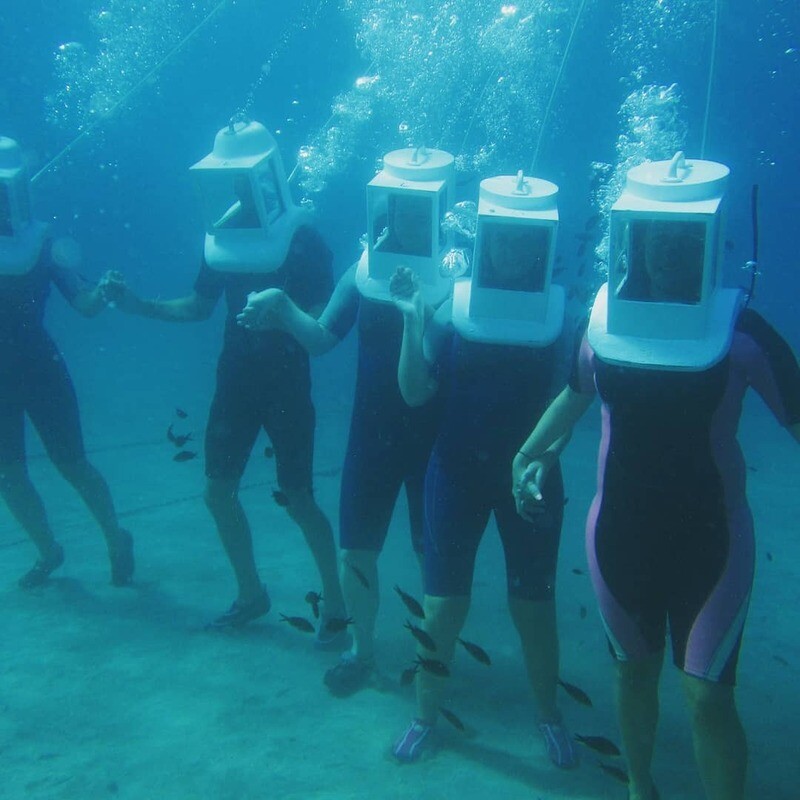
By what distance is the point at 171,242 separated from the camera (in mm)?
44250

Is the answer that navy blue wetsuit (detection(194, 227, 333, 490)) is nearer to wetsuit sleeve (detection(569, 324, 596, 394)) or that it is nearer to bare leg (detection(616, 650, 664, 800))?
wetsuit sleeve (detection(569, 324, 596, 394))

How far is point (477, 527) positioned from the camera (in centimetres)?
331

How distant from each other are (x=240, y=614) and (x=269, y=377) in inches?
66.3

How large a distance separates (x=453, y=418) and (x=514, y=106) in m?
21.1

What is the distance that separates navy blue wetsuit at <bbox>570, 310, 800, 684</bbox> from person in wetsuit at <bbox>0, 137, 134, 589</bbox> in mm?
3088

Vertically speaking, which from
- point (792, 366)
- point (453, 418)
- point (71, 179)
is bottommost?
point (71, 179)

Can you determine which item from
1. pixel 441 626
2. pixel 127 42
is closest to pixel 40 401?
pixel 441 626

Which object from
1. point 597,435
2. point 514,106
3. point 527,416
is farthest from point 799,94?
point 527,416

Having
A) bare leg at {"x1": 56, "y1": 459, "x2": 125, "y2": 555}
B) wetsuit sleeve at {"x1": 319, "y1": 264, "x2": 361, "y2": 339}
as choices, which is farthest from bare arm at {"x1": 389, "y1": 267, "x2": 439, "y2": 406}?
bare leg at {"x1": 56, "y1": 459, "x2": 125, "y2": 555}

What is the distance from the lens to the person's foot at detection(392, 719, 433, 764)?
3523 mm

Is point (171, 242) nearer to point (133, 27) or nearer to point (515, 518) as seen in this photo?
point (133, 27)

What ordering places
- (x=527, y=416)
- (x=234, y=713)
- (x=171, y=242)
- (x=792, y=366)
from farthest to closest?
1. (x=171, y=242)
2. (x=234, y=713)
3. (x=527, y=416)
4. (x=792, y=366)

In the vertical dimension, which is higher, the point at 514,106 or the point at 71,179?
the point at 514,106

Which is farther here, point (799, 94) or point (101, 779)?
point (799, 94)
